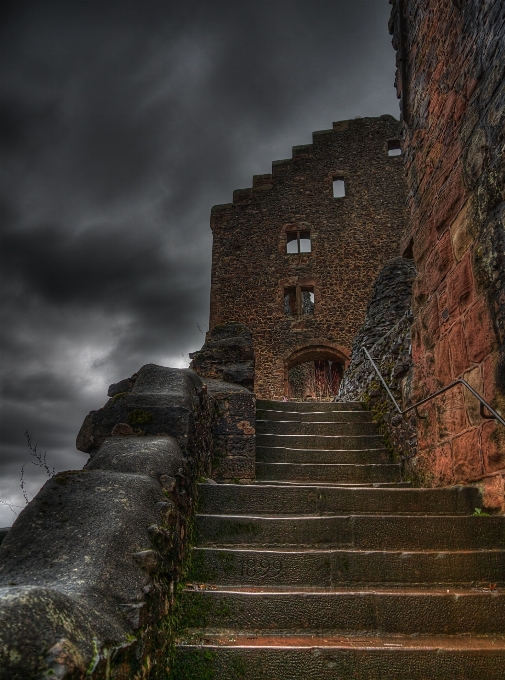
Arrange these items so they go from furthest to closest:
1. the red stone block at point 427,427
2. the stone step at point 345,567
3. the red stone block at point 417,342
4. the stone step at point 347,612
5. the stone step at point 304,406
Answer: the stone step at point 304,406 → the red stone block at point 417,342 → the red stone block at point 427,427 → the stone step at point 345,567 → the stone step at point 347,612

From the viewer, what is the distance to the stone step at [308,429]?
543 cm

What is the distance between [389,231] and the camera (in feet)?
61.3

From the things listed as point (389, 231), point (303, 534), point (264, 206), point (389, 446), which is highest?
point (264, 206)

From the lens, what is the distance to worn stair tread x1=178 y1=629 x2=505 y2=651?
2408mm

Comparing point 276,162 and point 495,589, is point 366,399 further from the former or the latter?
point 276,162

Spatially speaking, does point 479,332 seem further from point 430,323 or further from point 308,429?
point 308,429

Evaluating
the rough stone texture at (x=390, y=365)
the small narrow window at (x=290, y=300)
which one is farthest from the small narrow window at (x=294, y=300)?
the rough stone texture at (x=390, y=365)

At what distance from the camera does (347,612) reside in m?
2.66

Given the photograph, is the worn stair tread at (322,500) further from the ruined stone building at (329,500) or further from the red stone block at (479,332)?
the red stone block at (479,332)

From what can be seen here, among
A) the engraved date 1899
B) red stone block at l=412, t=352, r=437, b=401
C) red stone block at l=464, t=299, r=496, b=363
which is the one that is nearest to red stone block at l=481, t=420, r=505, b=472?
red stone block at l=464, t=299, r=496, b=363

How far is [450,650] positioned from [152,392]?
7.37 ft

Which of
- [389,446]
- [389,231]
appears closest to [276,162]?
[389,231]

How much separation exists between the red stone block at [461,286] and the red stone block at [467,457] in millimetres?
892

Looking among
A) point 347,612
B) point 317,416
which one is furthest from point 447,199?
point 347,612
